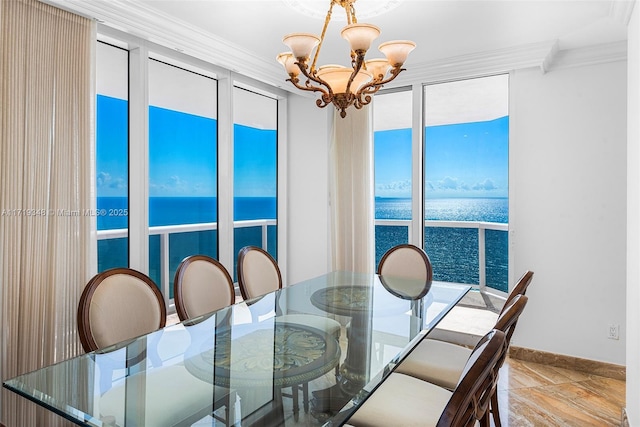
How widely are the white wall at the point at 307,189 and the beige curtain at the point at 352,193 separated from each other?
0.50 feet

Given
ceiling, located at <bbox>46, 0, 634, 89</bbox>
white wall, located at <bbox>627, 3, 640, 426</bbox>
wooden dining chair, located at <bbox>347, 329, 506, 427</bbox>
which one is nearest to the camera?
wooden dining chair, located at <bbox>347, 329, 506, 427</bbox>

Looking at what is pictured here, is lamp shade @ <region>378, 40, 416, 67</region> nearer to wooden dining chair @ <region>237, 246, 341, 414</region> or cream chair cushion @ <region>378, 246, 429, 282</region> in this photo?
wooden dining chair @ <region>237, 246, 341, 414</region>

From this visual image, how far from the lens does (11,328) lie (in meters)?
2.15

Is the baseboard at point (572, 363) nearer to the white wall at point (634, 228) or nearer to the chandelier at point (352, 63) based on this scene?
the white wall at point (634, 228)

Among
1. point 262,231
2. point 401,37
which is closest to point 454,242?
point 262,231

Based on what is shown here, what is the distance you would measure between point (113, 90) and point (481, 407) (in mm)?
3287

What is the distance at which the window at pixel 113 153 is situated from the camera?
117 inches

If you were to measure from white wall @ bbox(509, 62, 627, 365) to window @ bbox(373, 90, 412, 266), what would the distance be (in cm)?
109

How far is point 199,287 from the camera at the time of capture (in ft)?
8.09

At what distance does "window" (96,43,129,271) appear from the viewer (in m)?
2.97

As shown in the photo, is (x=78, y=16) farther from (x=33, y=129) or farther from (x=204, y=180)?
(x=204, y=180)

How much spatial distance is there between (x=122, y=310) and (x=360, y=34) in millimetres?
1716

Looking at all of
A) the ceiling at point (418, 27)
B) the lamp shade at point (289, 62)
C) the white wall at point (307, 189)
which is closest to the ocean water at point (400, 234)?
the white wall at point (307, 189)

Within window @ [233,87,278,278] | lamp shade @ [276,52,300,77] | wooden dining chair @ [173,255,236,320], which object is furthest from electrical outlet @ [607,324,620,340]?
window @ [233,87,278,278]
